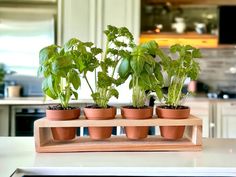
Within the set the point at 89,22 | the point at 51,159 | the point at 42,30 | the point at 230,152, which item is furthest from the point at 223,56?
the point at 51,159

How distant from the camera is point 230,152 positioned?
1.34m

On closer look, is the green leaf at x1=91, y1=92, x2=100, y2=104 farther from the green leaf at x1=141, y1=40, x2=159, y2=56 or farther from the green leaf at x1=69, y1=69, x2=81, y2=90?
the green leaf at x1=141, y1=40, x2=159, y2=56

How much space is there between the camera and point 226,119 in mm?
3828

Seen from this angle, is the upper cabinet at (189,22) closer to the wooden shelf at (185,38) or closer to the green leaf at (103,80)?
the wooden shelf at (185,38)

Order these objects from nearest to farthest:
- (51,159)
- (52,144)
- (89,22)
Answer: (51,159) → (52,144) → (89,22)

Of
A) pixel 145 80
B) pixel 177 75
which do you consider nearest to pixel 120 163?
pixel 145 80

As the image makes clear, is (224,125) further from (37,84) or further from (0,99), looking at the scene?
(0,99)

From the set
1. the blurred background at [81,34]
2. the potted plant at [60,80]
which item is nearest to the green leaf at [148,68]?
the potted plant at [60,80]

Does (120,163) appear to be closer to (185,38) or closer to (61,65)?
(61,65)

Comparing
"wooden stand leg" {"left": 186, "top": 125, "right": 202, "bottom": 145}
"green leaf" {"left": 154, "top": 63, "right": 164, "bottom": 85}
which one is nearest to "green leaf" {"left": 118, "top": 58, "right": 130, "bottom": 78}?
"green leaf" {"left": 154, "top": 63, "right": 164, "bottom": 85}

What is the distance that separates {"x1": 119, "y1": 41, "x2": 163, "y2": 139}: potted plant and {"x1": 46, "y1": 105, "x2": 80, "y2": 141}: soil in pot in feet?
0.66

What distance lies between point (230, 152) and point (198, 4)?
3.23 m

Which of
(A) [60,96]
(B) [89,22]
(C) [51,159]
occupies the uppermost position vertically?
(B) [89,22]

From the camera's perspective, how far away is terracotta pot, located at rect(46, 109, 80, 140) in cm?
130
